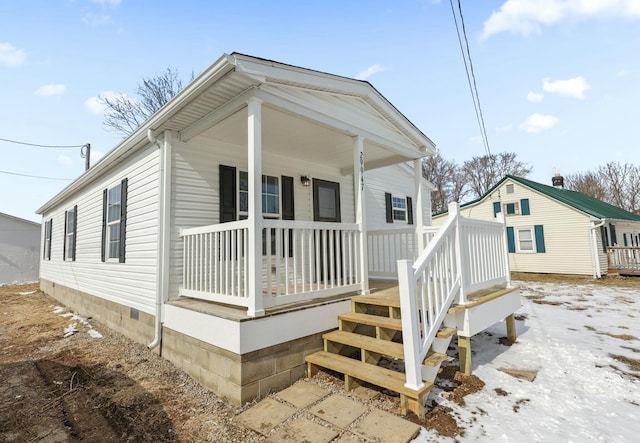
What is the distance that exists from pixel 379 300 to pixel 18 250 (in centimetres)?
2004

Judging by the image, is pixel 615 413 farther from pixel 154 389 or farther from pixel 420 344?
pixel 154 389

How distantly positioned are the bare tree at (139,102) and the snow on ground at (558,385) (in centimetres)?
1628

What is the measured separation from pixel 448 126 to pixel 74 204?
10.3 meters

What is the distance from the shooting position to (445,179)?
2538 cm

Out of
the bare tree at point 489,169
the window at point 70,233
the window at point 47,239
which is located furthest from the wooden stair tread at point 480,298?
the bare tree at point 489,169

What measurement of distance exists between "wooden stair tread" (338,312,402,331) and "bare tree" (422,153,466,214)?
2349 centimetres

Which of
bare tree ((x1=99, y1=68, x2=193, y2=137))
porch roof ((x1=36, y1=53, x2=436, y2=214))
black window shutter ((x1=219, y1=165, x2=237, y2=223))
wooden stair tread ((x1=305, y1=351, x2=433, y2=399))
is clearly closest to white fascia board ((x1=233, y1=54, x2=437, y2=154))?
porch roof ((x1=36, y1=53, x2=436, y2=214))

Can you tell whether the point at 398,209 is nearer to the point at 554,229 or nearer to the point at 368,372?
the point at 368,372

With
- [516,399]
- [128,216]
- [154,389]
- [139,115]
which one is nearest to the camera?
[516,399]

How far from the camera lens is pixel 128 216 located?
17.3 ft

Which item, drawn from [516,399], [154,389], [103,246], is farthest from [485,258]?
[103,246]

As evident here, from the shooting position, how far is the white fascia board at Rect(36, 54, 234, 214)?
315 cm

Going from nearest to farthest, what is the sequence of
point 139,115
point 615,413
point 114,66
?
point 615,413 → point 114,66 → point 139,115

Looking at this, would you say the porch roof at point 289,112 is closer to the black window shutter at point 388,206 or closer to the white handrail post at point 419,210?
the white handrail post at point 419,210
